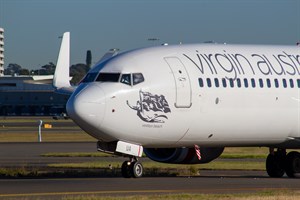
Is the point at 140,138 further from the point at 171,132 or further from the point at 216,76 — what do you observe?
the point at 216,76

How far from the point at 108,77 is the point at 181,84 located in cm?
231

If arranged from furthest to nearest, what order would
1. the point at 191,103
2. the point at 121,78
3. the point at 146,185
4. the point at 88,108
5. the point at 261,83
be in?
1. the point at 261,83
2. the point at 191,103
3. the point at 121,78
4. the point at 88,108
5. the point at 146,185

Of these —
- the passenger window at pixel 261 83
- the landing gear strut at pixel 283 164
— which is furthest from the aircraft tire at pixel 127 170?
the landing gear strut at pixel 283 164

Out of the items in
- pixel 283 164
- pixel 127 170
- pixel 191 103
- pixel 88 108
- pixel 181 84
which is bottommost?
pixel 283 164

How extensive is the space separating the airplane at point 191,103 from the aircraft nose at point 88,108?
29 mm

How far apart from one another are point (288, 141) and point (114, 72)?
7020mm

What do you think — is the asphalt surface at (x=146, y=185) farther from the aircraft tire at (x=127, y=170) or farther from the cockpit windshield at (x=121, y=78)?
the cockpit windshield at (x=121, y=78)

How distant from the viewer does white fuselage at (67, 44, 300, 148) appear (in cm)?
3269

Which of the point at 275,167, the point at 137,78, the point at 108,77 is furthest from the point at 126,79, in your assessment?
the point at 275,167

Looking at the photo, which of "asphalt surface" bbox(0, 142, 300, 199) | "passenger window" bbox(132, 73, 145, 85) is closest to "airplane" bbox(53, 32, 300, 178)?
"passenger window" bbox(132, 73, 145, 85)

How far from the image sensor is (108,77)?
33.3 metres

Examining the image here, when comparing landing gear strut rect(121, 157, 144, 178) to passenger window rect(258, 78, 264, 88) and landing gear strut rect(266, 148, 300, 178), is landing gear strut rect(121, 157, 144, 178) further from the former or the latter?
landing gear strut rect(266, 148, 300, 178)

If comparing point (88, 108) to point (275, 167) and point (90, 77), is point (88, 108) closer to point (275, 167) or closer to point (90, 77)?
point (90, 77)

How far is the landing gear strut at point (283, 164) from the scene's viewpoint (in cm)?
3753
